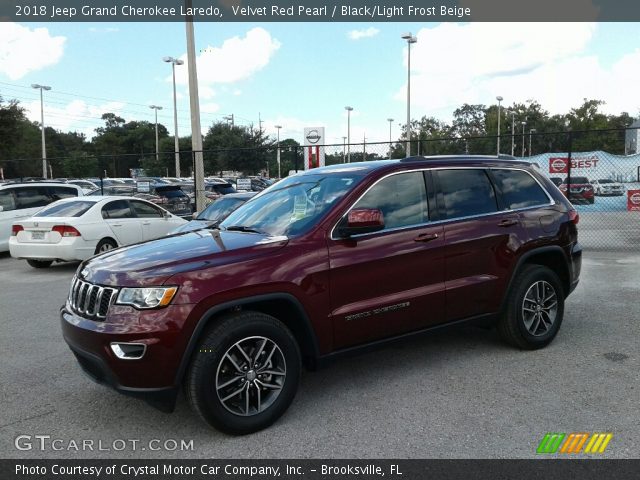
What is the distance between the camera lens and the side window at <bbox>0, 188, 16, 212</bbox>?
12438 mm

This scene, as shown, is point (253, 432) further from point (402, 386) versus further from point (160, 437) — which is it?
point (402, 386)

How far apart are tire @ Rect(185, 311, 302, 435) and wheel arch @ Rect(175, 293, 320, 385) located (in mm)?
58

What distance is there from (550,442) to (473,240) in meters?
1.77

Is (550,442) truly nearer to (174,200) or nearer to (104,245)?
(104,245)

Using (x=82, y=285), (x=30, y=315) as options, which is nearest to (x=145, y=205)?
(x=30, y=315)

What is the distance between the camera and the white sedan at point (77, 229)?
9.91 metres

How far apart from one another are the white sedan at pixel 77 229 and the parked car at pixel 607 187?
16.1m

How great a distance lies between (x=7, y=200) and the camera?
12.5 metres

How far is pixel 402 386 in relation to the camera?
4.34 meters

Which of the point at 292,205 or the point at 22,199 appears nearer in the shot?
the point at 292,205

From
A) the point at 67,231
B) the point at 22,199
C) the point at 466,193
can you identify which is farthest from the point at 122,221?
the point at 466,193

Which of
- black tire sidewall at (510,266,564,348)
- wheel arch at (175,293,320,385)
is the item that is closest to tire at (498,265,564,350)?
black tire sidewall at (510,266,564,348)

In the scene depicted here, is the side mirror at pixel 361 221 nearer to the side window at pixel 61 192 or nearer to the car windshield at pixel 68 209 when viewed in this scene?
the car windshield at pixel 68 209

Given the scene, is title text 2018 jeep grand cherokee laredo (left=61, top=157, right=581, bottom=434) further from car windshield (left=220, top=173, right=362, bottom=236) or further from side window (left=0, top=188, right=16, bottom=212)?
side window (left=0, top=188, right=16, bottom=212)
